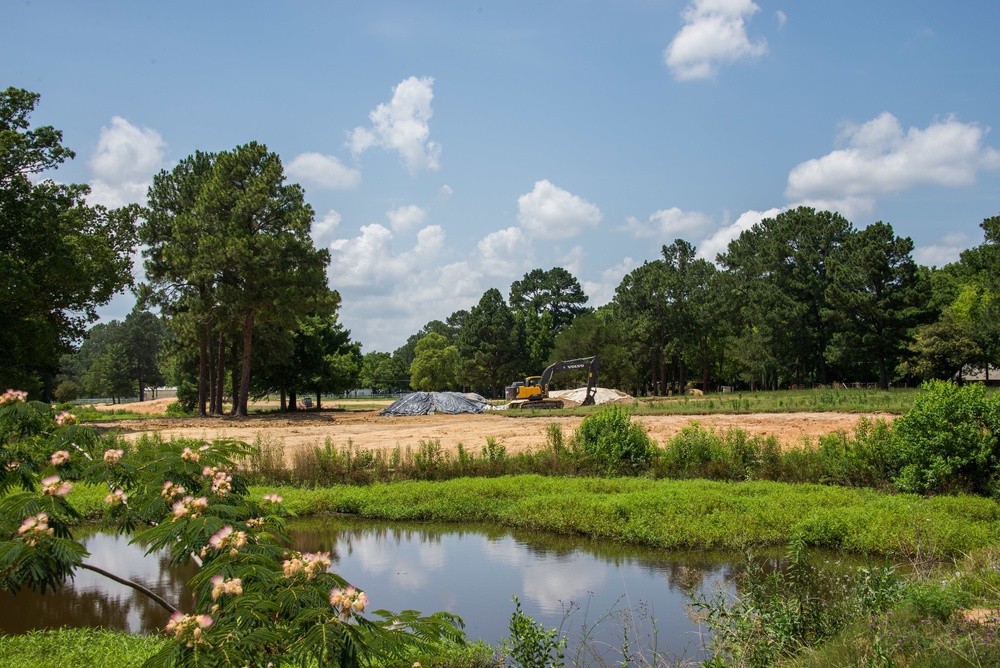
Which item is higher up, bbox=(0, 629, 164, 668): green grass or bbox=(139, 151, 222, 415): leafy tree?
bbox=(139, 151, 222, 415): leafy tree

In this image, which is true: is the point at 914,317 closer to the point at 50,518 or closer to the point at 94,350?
the point at 50,518

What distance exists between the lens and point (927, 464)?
13.4 metres

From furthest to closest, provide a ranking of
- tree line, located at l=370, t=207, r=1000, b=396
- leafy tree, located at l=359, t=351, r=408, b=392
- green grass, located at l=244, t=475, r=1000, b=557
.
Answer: leafy tree, located at l=359, t=351, r=408, b=392, tree line, located at l=370, t=207, r=1000, b=396, green grass, located at l=244, t=475, r=1000, b=557

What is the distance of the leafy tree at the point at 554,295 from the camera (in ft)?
332

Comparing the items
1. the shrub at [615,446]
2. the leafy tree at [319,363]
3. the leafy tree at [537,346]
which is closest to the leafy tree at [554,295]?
the leafy tree at [537,346]

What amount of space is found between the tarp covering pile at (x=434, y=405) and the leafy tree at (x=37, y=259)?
1703 cm

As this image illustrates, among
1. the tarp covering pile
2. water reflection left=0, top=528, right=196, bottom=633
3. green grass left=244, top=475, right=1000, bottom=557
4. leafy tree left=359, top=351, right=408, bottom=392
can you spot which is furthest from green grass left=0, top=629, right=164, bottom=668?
leafy tree left=359, top=351, right=408, bottom=392

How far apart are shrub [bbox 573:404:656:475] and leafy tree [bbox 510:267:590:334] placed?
83.3 metres

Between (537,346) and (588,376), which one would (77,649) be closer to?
(588,376)

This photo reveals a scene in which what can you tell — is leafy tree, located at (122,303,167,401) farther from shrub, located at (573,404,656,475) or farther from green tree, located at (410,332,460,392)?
shrub, located at (573,404,656,475)

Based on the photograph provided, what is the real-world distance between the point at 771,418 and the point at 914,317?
98.7 ft

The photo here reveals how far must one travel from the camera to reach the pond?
26.9 feet

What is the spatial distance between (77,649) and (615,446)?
1181 centimetres

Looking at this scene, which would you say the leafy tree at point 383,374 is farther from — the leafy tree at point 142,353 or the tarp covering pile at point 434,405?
the tarp covering pile at point 434,405
